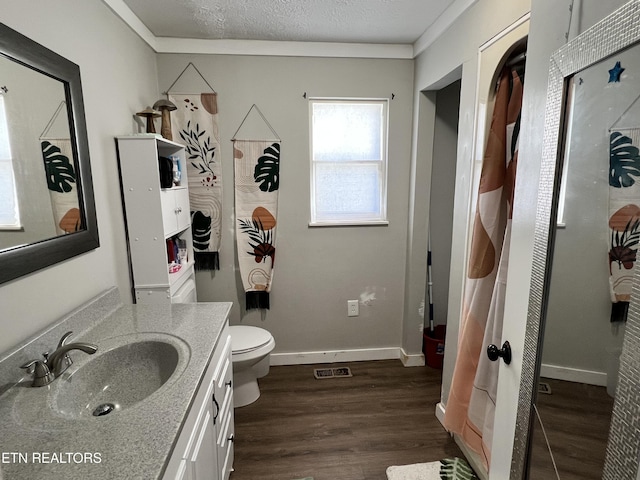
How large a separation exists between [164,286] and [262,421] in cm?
108

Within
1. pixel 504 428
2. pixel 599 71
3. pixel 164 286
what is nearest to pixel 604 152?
pixel 599 71

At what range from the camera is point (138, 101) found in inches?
80.8

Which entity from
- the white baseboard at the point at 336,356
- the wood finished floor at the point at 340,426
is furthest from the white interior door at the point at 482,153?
the white baseboard at the point at 336,356

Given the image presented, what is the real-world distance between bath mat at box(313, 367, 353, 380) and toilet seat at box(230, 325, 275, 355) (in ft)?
2.14

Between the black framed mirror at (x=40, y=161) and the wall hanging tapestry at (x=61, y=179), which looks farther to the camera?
the wall hanging tapestry at (x=61, y=179)

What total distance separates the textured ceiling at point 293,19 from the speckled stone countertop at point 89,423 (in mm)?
1718

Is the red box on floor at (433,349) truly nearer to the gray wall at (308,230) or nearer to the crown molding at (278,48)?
the gray wall at (308,230)

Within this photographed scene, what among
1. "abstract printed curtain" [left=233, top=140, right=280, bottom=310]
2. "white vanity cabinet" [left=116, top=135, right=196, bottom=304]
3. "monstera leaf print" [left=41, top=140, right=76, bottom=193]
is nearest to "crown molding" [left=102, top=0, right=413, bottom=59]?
"abstract printed curtain" [left=233, top=140, right=280, bottom=310]

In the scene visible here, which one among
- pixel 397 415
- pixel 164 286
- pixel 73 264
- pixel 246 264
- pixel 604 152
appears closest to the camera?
pixel 604 152

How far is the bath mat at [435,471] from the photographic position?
5.72ft

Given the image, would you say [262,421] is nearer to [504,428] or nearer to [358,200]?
[504,428]

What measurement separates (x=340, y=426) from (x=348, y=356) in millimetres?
785

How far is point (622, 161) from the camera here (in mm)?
691

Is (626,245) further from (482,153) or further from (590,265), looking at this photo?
(482,153)
